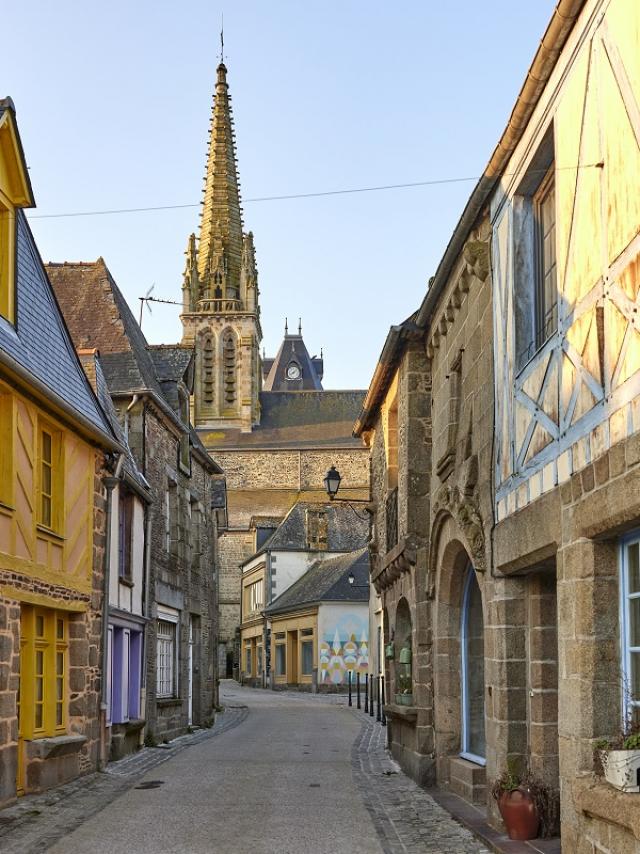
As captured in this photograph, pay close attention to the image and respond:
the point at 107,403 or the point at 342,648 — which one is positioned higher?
the point at 107,403

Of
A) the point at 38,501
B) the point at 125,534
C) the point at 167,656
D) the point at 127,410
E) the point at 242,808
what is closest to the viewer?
the point at 242,808

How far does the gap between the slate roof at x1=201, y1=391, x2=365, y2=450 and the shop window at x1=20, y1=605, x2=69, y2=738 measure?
188ft

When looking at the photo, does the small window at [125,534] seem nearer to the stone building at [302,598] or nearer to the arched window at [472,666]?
the arched window at [472,666]

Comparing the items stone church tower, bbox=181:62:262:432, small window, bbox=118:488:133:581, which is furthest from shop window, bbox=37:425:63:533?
stone church tower, bbox=181:62:262:432

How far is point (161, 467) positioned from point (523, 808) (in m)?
12.4

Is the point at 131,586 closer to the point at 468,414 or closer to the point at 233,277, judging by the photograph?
the point at 468,414

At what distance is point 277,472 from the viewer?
71.5 m

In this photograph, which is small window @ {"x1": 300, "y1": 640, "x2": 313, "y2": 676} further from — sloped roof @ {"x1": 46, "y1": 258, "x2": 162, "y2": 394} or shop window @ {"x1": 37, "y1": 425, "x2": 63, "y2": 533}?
shop window @ {"x1": 37, "y1": 425, "x2": 63, "y2": 533}

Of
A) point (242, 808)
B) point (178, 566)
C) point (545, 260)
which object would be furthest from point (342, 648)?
point (545, 260)

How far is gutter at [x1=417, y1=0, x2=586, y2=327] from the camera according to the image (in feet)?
23.8

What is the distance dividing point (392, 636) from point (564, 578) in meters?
9.47

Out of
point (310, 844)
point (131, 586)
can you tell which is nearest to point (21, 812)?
point (310, 844)

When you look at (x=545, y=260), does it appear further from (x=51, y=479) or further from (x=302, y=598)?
(x=302, y=598)

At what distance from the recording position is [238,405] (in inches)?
2891
